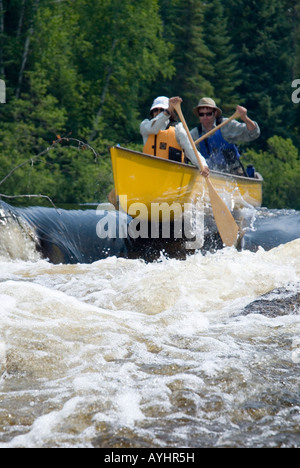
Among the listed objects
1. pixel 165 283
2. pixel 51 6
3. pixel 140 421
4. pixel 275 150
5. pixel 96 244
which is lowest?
pixel 275 150

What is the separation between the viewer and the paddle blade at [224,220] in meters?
7.73

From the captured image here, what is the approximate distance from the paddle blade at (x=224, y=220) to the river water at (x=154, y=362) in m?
2.56

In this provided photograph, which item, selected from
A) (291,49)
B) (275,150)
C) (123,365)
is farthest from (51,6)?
(123,365)

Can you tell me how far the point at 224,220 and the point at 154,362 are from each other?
476 cm

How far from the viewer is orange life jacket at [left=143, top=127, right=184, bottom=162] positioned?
25.3ft

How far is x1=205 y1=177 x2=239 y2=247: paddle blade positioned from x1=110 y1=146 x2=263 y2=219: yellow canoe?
0.16 m

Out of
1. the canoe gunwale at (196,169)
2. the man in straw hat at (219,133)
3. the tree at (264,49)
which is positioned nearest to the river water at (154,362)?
the canoe gunwale at (196,169)

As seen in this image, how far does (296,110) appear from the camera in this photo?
26000mm

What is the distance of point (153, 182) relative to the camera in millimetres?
7516

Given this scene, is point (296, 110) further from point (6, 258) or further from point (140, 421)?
point (140, 421)

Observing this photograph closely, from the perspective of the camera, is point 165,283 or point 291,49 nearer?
point 165,283

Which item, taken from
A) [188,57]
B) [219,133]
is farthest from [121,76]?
[219,133]

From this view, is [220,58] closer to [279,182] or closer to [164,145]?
[279,182]

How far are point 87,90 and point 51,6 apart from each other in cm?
274
